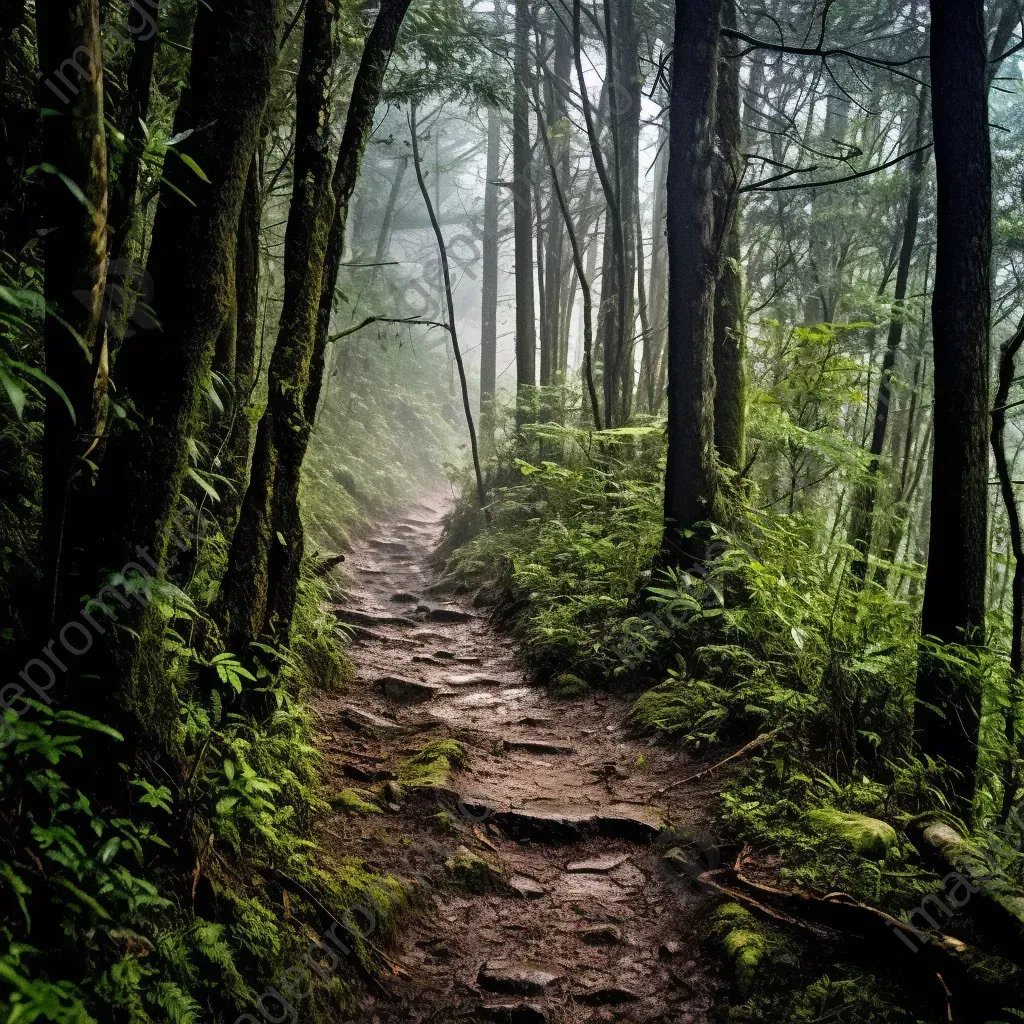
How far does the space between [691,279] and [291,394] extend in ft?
13.1

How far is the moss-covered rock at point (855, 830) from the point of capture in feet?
11.4

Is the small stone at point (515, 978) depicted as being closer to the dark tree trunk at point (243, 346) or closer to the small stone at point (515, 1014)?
the small stone at point (515, 1014)

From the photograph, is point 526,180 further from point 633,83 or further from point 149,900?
point 149,900

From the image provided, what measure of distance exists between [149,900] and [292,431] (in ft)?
8.86

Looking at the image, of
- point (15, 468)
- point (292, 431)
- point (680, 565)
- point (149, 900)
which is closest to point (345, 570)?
point (680, 565)

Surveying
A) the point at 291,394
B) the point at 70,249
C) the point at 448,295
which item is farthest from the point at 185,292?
the point at 448,295

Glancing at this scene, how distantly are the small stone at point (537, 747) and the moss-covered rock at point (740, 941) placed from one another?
217cm

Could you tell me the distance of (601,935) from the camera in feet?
11.5

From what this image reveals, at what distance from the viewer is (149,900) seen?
240 centimetres

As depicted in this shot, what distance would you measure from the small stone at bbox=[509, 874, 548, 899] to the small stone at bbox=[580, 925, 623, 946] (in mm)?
372

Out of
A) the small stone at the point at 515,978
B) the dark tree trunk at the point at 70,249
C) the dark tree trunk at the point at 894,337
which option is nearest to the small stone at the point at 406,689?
the small stone at the point at 515,978

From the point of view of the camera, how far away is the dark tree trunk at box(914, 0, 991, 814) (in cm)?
390

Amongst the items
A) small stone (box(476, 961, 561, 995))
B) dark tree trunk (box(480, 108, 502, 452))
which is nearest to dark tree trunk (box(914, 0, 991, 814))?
small stone (box(476, 961, 561, 995))

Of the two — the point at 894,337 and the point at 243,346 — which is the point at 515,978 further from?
the point at 894,337
